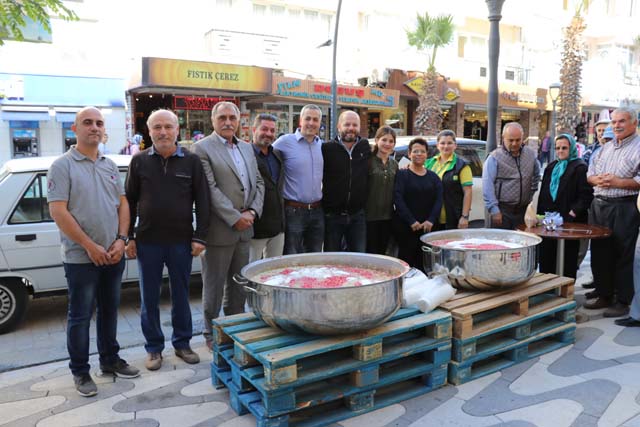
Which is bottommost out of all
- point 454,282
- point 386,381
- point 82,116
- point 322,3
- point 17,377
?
point 17,377

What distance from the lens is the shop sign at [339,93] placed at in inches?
683

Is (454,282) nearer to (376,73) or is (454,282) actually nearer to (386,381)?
(386,381)

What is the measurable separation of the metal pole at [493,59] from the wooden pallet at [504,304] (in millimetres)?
3248

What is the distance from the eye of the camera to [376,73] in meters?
20.4

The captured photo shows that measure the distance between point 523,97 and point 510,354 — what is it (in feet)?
78.5

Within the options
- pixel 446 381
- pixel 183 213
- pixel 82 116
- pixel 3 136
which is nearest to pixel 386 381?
pixel 446 381

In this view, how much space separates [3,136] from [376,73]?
12.9m

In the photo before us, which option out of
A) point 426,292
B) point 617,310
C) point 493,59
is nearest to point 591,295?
point 617,310

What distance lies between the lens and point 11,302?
188 inches

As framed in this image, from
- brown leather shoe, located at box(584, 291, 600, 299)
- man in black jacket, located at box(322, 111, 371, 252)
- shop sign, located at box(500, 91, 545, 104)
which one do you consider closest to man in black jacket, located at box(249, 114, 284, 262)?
man in black jacket, located at box(322, 111, 371, 252)

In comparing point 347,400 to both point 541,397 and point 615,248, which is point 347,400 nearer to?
point 541,397

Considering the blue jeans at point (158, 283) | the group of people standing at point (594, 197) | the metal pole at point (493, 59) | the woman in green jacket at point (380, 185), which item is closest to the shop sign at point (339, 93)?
the metal pole at point (493, 59)

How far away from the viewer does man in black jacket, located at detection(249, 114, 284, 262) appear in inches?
170

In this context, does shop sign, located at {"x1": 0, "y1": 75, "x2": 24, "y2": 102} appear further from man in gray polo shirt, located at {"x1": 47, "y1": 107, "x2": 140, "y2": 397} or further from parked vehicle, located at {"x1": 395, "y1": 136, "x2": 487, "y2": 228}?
man in gray polo shirt, located at {"x1": 47, "y1": 107, "x2": 140, "y2": 397}
